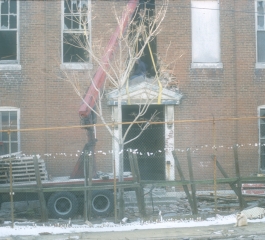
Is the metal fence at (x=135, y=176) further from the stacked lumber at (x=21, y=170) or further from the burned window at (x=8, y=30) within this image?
the burned window at (x=8, y=30)

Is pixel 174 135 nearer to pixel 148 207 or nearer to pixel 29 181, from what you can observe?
pixel 148 207

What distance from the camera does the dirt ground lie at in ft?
34.1

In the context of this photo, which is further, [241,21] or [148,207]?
[241,21]

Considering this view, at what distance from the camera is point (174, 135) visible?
15.9 m

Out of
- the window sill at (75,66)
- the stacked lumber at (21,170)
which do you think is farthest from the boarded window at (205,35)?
the stacked lumber at (21,170)

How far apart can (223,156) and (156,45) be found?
14.5ft

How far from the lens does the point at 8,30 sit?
53.0 ft

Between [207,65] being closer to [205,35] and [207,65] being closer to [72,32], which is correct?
[205,35]

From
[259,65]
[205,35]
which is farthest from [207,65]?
[259,65]

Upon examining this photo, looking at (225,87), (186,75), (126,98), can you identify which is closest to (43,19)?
(126,98)

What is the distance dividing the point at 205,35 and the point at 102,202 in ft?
23.5

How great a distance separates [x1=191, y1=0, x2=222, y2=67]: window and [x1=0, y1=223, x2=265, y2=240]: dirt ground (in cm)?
681

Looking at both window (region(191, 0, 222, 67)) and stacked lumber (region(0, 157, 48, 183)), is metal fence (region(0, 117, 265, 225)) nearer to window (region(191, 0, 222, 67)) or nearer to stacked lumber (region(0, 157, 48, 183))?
stacked lumber (region(0, 157, 48, 183))

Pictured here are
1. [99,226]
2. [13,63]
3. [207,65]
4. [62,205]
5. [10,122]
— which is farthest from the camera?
[207,65]
